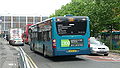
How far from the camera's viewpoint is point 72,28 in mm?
16250

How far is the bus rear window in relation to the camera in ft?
52.7

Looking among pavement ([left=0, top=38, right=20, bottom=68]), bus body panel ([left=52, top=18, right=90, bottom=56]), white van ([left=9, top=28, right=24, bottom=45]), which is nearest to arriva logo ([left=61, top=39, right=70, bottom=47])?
bus body panel ([left=52, top=18, right=90, bottom=56])

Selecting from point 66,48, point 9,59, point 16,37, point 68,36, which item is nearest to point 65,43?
point 66,48

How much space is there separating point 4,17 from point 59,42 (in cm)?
13325

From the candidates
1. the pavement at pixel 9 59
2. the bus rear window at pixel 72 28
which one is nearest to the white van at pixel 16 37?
the pavement at pixel 9 59

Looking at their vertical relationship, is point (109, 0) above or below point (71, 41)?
above

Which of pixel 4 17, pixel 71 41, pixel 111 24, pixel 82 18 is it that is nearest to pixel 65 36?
pixel 71 41

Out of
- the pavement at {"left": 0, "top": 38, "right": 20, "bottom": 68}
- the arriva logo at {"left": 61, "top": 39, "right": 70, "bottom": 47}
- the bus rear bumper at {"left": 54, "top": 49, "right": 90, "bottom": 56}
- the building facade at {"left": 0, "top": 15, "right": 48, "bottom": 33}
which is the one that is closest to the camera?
the pavement at {"left": 0, "top": 38, "right": 20, "bottom": 68}

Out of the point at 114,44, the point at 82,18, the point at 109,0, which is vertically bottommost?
the point at 114,44

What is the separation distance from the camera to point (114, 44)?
3497 centimetres

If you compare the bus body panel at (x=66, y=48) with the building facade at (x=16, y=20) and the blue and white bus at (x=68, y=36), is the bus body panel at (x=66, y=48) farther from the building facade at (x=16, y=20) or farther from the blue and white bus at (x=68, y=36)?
the building facade at (x=16, y=20)

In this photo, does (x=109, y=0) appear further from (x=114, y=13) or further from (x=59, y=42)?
(x=59, y=42)

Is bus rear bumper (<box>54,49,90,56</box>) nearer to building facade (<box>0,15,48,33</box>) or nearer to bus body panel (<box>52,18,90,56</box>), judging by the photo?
bus body panel (<box>52,18,90,56</box>)

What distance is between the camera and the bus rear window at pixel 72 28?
16.1 m
